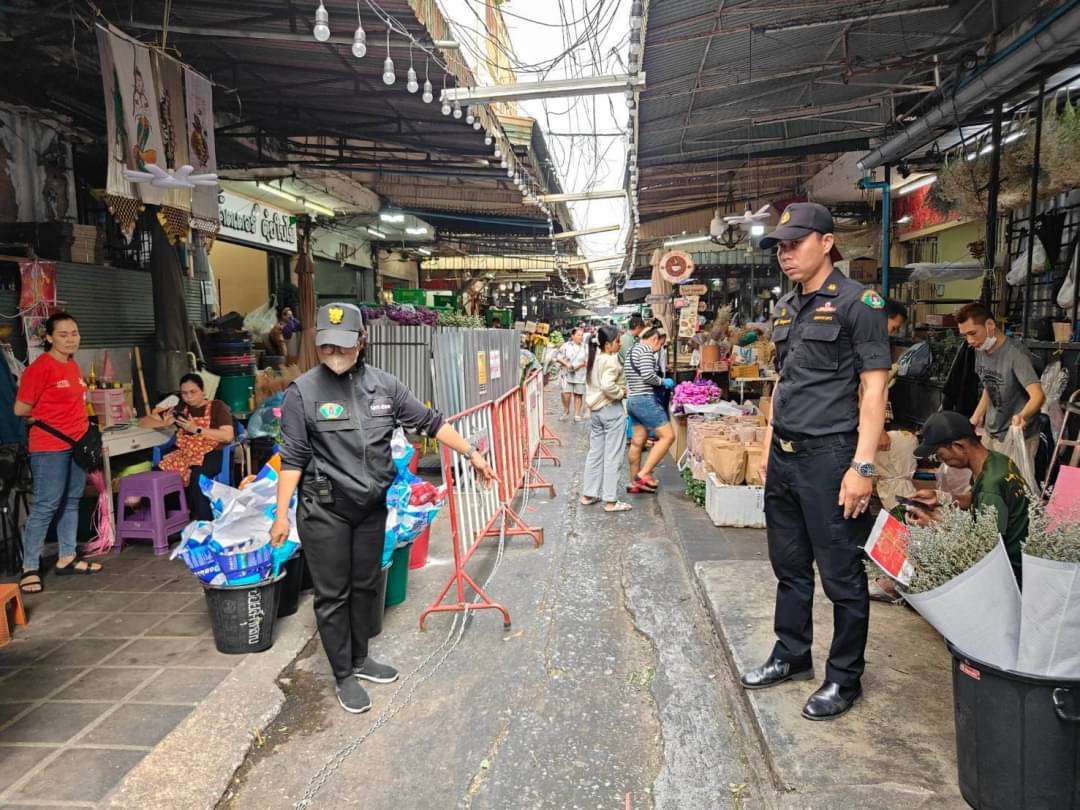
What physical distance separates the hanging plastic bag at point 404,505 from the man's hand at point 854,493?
2670mm

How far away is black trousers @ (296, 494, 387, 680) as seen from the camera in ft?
11.8

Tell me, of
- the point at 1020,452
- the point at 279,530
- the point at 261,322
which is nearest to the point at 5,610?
the point at 279,530

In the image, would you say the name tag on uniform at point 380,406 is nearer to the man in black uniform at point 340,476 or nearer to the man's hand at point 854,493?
the man in black uniform at point 340,476

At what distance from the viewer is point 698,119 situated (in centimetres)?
789

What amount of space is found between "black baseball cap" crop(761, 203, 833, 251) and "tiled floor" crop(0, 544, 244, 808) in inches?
149

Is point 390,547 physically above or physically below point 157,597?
above

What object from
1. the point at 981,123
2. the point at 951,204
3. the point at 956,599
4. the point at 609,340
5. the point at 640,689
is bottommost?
the point at 640,689

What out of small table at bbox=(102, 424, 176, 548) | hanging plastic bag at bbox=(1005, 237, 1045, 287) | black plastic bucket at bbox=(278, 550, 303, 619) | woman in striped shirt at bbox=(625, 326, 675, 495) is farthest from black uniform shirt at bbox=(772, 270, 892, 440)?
small table at bbox=(102, 424, 176, 548)

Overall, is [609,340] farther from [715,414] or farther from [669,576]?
[669,576]

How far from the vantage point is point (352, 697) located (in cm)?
371

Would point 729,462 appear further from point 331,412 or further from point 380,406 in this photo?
point 331,412

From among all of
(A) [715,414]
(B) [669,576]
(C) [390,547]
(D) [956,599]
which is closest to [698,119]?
(A) [715,414]

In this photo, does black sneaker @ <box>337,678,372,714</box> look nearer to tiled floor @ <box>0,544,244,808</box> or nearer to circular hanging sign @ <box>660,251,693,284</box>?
tiled floor @ <box>0,544,244,808</box>

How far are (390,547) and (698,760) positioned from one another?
7.43 ft
